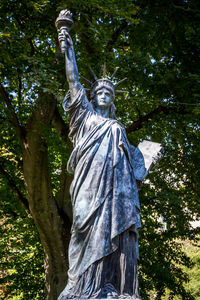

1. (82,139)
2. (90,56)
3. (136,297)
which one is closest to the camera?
(136,297)

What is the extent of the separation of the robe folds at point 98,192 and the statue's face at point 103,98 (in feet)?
0.96

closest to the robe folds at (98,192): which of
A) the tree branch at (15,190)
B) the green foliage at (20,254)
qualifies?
the tree branch at (15,190)

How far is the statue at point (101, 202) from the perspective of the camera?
12.2ft

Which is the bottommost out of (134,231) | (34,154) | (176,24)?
(134,231)

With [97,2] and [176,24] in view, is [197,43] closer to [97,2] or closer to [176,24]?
[176,24]

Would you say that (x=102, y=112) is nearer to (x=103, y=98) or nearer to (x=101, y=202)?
(x=103, y=98)

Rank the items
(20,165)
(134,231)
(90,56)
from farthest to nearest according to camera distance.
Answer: (20,165), (90,56), (134,231)

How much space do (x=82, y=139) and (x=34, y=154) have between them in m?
6.01

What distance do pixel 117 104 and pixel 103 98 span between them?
881 cm

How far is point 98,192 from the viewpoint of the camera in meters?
4.01

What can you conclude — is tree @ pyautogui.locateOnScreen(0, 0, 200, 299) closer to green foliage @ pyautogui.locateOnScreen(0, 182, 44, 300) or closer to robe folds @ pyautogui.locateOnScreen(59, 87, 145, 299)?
green foliage @ pyautogui.locateOnScreen(0, 182, 44, 300)

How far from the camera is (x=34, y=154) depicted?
10297 millimetres

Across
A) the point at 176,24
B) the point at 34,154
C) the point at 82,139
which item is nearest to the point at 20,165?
the point at 34,154

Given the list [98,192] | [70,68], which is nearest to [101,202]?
[98,192]
